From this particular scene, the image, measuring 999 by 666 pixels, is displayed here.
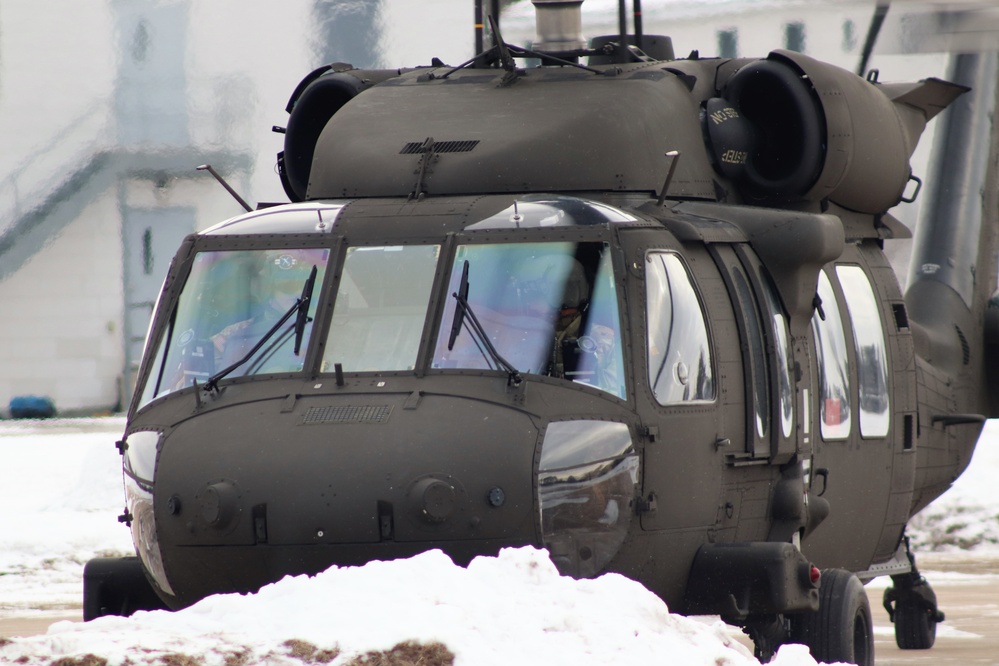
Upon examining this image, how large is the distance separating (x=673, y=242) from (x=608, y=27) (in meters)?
4.42

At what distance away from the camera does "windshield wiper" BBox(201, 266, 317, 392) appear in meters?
7.08

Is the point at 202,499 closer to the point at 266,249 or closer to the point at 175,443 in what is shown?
the point at 175,443

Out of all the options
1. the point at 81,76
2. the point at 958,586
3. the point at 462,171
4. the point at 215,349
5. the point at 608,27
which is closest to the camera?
the point at 215,349

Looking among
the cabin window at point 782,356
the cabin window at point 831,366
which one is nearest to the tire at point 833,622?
the cabin window at point 782,356

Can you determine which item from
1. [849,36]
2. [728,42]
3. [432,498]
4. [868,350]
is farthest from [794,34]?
[432,498]

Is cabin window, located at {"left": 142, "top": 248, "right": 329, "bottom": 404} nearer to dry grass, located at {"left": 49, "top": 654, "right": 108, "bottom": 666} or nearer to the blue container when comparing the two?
dry grass, located at {"left": 49, "top": 654, "right": 108, "bottom": 666}

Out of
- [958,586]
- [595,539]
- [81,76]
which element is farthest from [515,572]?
[81,76]

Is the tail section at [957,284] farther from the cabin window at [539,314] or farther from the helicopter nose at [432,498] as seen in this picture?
the helicopter nose at [432,498]

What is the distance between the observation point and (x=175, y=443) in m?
6.86

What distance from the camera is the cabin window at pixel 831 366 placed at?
27.2ft

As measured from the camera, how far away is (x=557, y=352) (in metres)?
6.93

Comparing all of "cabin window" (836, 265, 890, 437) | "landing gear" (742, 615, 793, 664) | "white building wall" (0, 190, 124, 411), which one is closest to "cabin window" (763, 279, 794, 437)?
"landing gear" (742, 615, 793, 664)

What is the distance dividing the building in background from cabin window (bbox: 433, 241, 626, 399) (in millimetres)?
9068

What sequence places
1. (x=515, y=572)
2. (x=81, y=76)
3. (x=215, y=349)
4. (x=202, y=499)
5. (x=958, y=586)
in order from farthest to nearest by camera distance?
(x=81, y=76) → (x=958, y=586) → (x=215, y=349) → (x=202, y=499) → (x=515, y=572)
